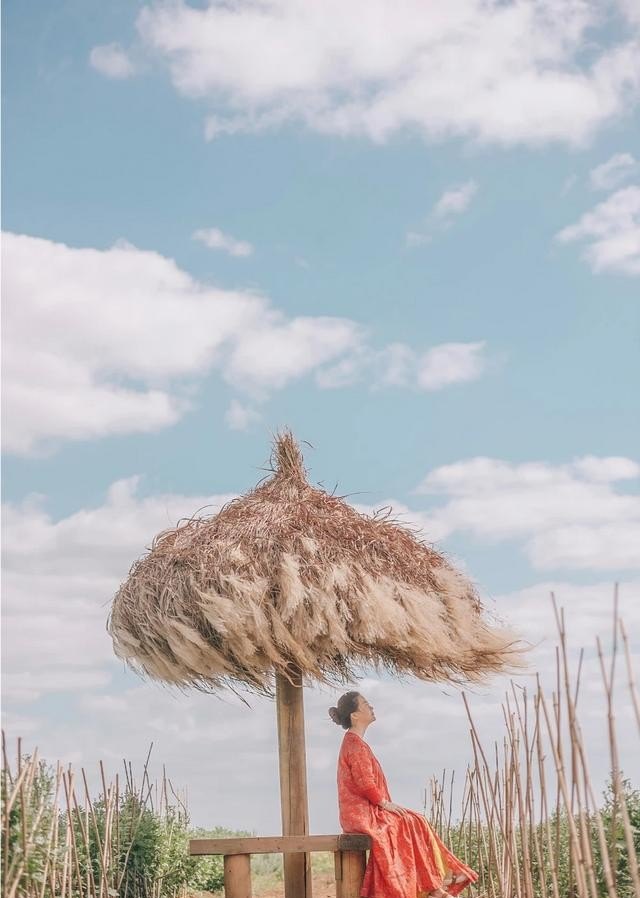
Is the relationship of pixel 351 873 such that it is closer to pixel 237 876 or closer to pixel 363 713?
pixel 237 876

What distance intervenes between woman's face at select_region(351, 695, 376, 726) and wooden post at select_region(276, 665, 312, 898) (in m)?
0.43

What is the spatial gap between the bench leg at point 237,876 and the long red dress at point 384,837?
2.17ft

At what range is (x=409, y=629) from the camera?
6059mm

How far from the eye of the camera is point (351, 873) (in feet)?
19.5

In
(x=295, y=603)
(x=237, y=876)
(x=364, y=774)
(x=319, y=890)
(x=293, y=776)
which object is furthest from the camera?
(x=319, y=890)

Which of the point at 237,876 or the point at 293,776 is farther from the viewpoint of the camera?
the point at 293,776

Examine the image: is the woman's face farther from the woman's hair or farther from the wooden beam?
the wooden beam

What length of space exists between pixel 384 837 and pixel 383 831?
0.03m

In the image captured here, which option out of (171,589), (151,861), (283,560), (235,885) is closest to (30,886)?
(235,885)

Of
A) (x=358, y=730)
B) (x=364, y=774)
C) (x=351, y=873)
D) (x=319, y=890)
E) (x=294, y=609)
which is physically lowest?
(x=319, y=890)

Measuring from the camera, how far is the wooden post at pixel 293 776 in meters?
6.29

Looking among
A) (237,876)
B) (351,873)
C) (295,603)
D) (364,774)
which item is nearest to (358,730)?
(364,774)

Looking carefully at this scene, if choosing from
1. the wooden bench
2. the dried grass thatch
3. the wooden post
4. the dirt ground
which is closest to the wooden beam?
the wooden bench

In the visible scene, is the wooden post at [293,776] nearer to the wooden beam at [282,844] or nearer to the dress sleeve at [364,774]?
the wooden beam at [282,844]
